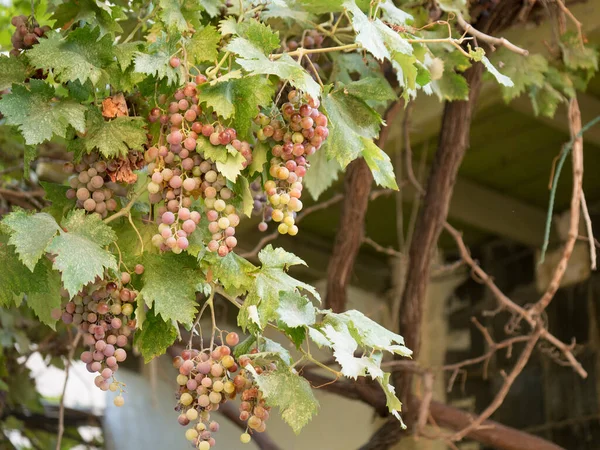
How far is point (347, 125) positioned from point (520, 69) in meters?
0.77

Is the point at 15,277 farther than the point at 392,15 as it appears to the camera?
No

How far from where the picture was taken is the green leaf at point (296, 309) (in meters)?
0.95

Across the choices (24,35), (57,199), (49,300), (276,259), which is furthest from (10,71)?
(276,259)

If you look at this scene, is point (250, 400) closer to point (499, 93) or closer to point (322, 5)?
point (322, 5)

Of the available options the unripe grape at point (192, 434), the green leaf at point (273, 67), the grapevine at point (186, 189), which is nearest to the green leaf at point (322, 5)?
the grapevine at point (186, 189)

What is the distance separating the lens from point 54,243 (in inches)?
34.6

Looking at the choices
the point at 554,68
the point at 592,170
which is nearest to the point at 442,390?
the point at 592,170

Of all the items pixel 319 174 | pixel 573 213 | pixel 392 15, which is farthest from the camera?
pixel 573 213

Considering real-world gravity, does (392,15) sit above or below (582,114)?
above

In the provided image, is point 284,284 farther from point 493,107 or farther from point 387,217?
point 387,217

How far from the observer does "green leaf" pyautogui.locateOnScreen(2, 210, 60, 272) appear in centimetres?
88

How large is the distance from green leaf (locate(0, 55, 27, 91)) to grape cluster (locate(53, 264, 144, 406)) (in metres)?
0.26

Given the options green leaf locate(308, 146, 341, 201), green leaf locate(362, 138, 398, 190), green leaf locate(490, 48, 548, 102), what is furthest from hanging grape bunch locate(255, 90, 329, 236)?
Result: green leaf locate(490, 48, 548, 102)

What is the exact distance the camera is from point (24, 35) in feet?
3.36
